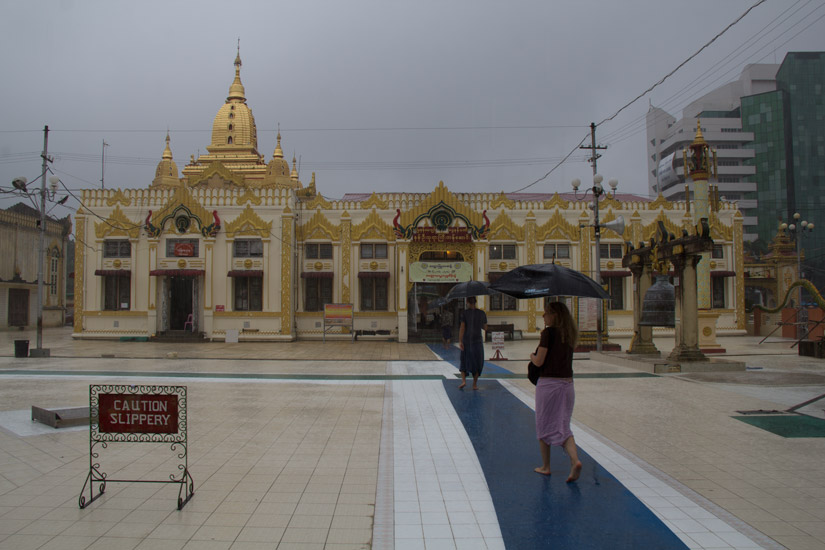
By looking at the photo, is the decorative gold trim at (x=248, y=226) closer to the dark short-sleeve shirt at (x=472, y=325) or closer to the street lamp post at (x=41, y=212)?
the street lamp post at (x=41, y=212)

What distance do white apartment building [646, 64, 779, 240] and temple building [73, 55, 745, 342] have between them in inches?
1809

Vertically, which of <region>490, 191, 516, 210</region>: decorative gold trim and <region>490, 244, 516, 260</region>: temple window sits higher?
<region>490, 191, 516, 210</region>: decorative gold trim

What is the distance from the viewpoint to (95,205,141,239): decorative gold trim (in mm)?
28328

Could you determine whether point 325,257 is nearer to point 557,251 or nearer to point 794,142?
point 557,251

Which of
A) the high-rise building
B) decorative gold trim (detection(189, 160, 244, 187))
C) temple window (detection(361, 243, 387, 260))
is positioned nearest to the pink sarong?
temple window (detection(361, 243, 387, 260))

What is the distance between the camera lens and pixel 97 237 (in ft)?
93.5

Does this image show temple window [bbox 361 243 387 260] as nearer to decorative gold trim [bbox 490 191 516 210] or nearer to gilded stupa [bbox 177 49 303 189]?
decorative gold trim [bbox 490 191 516 210]

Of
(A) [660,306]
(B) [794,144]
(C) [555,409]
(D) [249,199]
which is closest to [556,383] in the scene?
(C) [555,409]

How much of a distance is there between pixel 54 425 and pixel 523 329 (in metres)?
23.2

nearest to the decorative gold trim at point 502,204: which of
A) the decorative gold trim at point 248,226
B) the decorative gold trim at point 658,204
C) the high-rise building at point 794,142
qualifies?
the decorative gold trim at point 658,204

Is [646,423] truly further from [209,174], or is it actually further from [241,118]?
[241,118]

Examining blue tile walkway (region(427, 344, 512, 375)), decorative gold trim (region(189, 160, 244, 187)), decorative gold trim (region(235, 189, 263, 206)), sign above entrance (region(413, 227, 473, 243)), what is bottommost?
blue tile walkway (region(427, 344, 512, 375))

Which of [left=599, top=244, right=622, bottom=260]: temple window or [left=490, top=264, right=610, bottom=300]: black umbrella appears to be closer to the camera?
[left=490, top=264, right=610, bottom=300]: black umbrella

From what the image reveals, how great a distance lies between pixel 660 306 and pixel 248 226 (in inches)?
787
